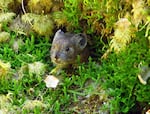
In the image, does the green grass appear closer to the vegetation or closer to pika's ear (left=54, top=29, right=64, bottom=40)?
the vegetation

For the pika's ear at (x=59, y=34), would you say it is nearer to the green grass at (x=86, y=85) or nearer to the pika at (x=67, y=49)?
the pika at (x=67, y=49)

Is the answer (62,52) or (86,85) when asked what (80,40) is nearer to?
(62,52)

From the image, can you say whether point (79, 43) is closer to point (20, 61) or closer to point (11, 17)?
point (20, 61)

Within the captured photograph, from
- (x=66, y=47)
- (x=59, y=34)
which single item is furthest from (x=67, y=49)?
(x=59, y=34)

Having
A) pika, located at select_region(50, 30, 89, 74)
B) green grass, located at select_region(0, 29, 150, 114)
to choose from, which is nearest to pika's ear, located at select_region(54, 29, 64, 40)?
pika, located at select_region(50, 30, 89, 74)

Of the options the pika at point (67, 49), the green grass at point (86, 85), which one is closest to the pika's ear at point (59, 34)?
the pika at point (67, 49)

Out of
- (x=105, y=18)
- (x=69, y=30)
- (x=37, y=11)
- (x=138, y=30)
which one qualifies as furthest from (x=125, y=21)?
(x=37, y=11)
